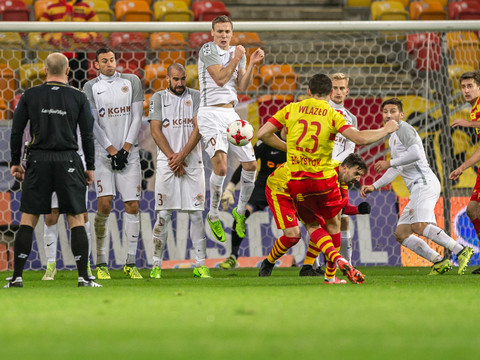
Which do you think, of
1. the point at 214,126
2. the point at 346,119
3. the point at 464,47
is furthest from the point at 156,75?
the point at 464,47

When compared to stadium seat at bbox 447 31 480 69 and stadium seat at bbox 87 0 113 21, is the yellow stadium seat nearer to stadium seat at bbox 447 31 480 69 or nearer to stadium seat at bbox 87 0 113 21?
stadium seat at bbox 87 0 113 21

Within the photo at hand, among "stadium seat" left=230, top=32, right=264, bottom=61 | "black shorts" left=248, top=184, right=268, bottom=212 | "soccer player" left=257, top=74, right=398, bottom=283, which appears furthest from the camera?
"stadium seat" left=230, top=32, right=264, bottom=61

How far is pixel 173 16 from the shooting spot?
1412cm

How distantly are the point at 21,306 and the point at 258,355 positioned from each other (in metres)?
2.25

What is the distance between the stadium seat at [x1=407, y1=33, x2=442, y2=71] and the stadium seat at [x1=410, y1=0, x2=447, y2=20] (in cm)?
188

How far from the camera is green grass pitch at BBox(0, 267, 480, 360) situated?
3020 mm

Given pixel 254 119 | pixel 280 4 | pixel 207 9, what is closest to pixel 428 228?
pixel 254 119

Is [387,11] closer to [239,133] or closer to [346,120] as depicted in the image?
[346,120]

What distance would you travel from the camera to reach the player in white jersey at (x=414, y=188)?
27.2 ft

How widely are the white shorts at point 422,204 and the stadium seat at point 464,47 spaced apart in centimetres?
392

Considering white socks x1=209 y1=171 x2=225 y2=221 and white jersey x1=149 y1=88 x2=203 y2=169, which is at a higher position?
white jersey x1=149 y1=88 x2=203 y2=169

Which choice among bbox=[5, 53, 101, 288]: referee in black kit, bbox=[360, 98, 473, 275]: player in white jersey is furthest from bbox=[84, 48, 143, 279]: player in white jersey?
bbox=[360, 98, 473, 275]: player in white jersey

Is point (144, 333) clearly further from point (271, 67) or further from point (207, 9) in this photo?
point (207, 9)

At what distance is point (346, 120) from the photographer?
839 cm
